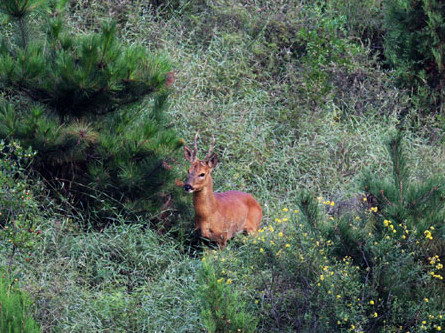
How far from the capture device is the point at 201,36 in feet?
34.1

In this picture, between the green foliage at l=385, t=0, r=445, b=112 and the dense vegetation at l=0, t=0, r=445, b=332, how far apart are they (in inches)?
1.0

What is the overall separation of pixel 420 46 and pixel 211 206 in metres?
4.37

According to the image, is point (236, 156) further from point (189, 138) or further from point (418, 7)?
point (418, 7)

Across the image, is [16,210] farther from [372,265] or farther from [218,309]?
[372,265]

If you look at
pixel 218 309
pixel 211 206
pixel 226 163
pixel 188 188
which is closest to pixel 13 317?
pixel 218 309

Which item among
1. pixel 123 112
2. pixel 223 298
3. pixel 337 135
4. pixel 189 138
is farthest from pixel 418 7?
pixel 223 298

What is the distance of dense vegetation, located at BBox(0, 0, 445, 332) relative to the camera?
5.00m

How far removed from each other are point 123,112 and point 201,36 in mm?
3752

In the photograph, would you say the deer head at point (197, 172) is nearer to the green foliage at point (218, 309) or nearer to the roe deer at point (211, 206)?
the roe deer at point (211, 206)

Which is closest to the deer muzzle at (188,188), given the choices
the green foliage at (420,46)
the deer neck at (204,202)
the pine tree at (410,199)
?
the deer neck at (204,202)

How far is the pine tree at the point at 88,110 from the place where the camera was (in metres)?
6.29

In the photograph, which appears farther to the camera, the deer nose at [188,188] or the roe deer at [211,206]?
the roe deer at [211,206]

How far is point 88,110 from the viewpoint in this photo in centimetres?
670

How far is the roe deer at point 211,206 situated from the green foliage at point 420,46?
3.81 meters
